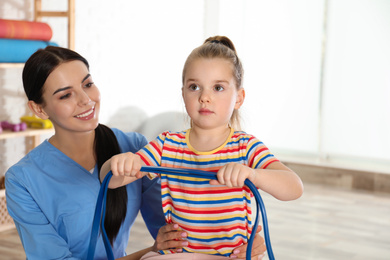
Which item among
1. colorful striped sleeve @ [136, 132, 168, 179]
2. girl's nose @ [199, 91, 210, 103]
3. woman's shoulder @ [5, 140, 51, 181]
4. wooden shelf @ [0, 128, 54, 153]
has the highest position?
girl's nose @ [199, 91, 210, 103]

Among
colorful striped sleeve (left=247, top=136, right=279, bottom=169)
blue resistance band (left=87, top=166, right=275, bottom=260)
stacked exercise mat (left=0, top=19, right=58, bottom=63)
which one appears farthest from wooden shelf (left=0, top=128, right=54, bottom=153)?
colorful striped sleeve (left=247, top=136, right=279, bottom=169)

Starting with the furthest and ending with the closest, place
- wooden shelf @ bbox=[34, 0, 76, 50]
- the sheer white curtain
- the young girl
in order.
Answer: the sheer white curtain
wooden shelf @ bbox=[34, 0, 76, 50]
the young girl

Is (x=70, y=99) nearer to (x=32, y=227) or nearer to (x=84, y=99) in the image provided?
(x=84, y=99)

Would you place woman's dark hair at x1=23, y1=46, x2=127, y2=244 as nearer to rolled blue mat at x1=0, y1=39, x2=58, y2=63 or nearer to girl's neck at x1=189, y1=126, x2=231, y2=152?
girl's neck at x1=189, y1=126, x2=231, y2=152

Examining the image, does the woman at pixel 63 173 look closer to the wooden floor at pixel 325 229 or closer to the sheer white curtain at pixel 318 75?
the wooden floor at pixel 325 229

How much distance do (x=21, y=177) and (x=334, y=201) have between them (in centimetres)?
323

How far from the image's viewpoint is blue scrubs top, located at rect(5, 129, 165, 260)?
1.64m

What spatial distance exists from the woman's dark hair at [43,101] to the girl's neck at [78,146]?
0.02 metres

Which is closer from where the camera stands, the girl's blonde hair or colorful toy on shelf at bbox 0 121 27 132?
the girl's blonde hair

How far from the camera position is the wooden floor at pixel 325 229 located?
322 cm

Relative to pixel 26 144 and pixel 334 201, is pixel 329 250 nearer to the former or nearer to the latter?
pixel 334 201

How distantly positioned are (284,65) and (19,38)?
2967 millimetres

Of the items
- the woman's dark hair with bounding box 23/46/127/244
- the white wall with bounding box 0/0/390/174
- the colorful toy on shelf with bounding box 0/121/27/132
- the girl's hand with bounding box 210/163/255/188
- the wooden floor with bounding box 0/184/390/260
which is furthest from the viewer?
the white wall with bounding box 0/0/390/174

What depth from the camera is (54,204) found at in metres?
1.72
